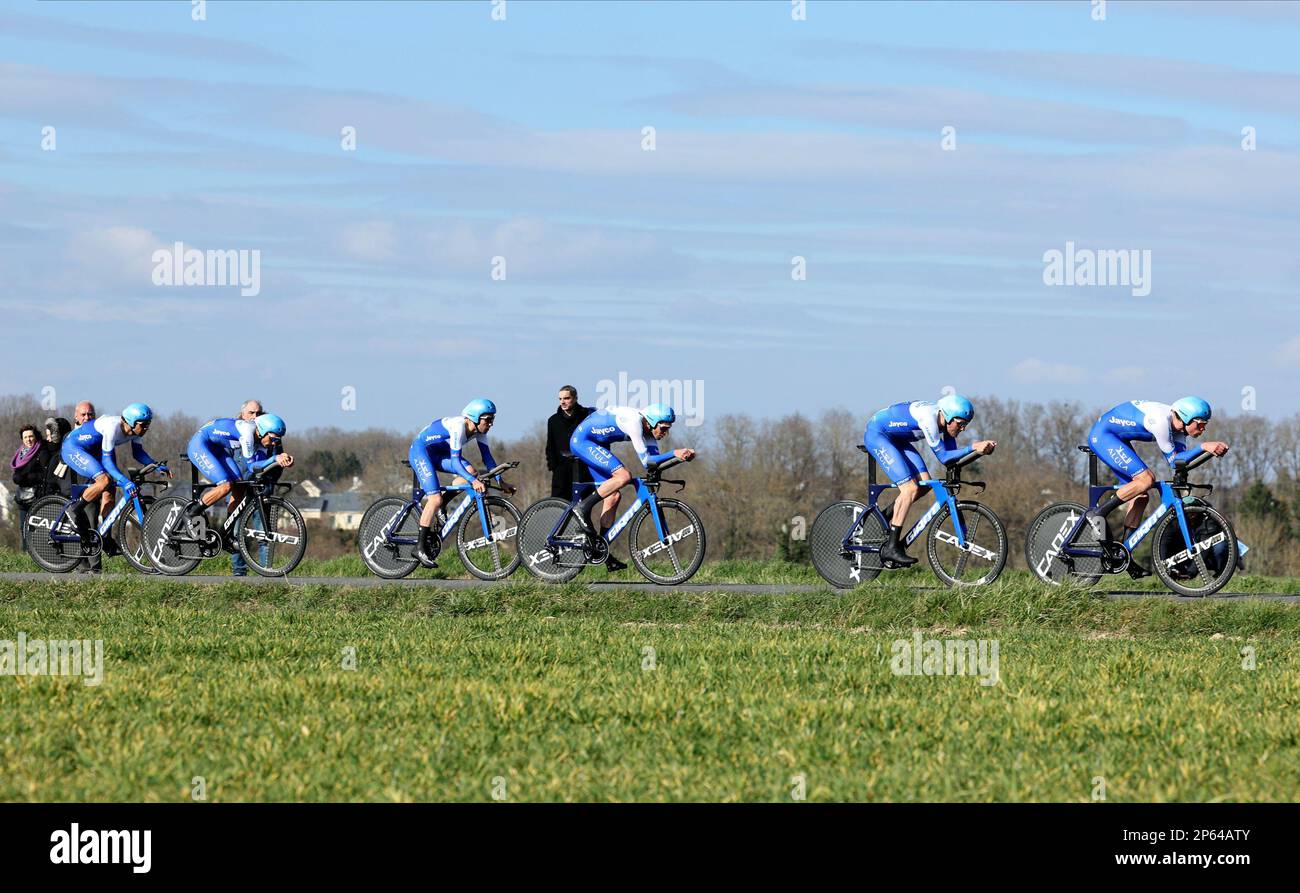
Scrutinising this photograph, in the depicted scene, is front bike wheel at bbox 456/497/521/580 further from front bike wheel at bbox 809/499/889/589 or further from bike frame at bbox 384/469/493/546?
front bike wheel at bbox 809/499/889/589

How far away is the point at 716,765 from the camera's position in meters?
7.56

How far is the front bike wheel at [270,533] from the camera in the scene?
1842cm

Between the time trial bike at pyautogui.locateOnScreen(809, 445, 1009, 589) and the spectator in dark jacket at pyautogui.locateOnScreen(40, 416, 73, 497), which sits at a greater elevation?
the spectator in dark jacket at pyautogui.locateOnScreen(40, 416, 73, 497)

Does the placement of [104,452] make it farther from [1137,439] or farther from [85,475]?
[1137,439]

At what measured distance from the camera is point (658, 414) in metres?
16.4

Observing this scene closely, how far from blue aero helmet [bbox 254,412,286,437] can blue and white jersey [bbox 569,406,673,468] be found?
11.0 ft

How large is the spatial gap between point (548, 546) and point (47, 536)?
6.67 meters

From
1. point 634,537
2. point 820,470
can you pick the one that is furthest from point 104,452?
point 820,470

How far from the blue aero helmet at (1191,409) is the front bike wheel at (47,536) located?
485 inches

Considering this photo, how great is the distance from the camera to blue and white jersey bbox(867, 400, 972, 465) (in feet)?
51.2

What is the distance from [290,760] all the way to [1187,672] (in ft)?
19.1

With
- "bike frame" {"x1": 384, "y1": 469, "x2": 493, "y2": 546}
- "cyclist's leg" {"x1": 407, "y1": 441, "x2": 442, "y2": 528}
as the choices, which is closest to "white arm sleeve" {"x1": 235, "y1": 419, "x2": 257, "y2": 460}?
"bike frame" {"x1": 384, "y1": 469, "x2": 493, "y2": 546}
